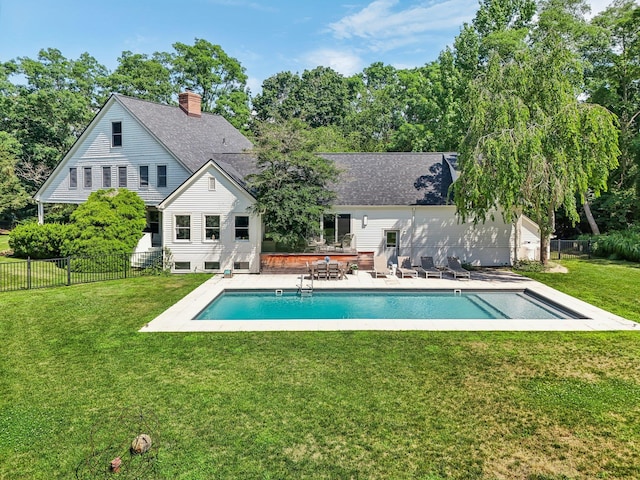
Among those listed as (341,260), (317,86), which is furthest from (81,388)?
(317,86)

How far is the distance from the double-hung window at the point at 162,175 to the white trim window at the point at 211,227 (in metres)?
5.66

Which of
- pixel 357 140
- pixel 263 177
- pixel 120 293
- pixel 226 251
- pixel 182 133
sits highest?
pixel 357 140

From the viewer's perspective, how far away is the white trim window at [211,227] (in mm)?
20391

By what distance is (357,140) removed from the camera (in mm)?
45938

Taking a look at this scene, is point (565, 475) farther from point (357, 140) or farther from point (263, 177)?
point (357, 140)

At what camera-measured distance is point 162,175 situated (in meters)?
24.3

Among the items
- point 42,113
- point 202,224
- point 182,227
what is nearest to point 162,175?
point 182,227

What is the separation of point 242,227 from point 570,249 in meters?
19.7

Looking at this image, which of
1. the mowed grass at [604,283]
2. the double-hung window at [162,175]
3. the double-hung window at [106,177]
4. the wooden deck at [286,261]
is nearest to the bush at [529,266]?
the mowed grass at [604,283]

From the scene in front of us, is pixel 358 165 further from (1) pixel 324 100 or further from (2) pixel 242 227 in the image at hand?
(1) pixel 324 100

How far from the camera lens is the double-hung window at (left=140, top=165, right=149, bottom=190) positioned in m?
24.6

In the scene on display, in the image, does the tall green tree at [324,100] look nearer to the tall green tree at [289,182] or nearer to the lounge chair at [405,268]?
the tall green tree at [289,182]

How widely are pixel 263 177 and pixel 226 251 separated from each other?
411cm

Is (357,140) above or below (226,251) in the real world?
above
